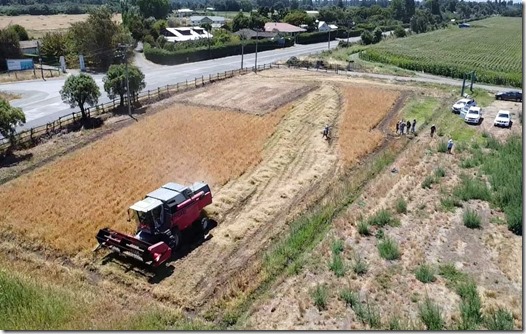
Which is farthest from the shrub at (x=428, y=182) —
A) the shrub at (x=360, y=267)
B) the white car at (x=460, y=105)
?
the white car at (x=460, y=105)

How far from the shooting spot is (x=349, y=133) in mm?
34844

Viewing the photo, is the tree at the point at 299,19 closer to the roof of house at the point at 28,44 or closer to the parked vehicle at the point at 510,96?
the roof of house at the point at 28,44

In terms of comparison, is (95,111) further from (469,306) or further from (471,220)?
(469,306)

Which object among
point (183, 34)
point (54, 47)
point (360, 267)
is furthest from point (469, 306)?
point (183, 34)

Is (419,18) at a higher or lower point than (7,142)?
higher

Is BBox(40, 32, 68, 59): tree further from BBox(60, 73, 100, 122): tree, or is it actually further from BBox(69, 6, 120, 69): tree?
BBox(60, 73, 100, 122): tree

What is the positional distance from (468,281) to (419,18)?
135 m

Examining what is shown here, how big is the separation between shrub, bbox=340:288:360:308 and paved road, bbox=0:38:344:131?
1153 inches

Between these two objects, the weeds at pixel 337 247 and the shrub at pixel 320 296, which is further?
the weeds at pixel 337 247

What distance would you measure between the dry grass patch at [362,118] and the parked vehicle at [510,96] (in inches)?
393

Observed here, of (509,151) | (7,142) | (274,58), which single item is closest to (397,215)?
(509,151)

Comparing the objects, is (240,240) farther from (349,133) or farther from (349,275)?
(349,133)

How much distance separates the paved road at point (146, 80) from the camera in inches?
1574

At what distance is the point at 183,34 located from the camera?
282 ft
